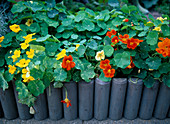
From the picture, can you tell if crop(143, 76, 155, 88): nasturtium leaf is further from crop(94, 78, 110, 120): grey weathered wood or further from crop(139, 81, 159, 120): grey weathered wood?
crop(94, 78, 110, 120): grey weathered wood

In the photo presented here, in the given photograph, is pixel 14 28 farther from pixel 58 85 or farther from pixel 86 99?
pixel 86 99

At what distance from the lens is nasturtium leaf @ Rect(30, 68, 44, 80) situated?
1.23 metres

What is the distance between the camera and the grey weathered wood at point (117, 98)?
1.40 m

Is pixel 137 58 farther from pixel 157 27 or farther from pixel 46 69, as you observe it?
pixel 46 69

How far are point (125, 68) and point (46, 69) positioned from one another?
70cm

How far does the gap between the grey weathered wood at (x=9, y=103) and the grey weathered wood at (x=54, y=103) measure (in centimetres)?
36

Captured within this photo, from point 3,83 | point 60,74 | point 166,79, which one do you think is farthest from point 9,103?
point 166,79

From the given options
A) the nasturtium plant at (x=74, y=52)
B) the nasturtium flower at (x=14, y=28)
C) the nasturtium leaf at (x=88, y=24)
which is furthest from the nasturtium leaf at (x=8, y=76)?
the nasturtium leaf at (x=88, y=24)

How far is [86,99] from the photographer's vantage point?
146 cm

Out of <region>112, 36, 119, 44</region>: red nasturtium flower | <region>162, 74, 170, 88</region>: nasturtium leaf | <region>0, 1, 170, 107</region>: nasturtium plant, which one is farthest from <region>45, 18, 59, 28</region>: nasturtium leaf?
<region>162, 74, 170, 88</region>: nasturtium leaf

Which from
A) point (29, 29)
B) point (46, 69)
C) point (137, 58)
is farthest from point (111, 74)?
point (29, 29)

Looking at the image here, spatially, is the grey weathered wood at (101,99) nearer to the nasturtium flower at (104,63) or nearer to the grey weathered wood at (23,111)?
the nasturtium flower at (104,63)

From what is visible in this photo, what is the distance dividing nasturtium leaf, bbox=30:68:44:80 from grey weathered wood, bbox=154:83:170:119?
108 cm

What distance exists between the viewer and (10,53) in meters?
1.50
